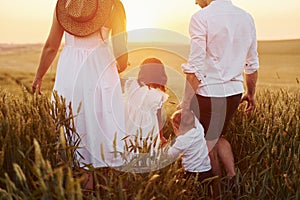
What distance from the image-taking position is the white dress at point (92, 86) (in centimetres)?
370

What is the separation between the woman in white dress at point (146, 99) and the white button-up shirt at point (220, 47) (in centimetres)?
68

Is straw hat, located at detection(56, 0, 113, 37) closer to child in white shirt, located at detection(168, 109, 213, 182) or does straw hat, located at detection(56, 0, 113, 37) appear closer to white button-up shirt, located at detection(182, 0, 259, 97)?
white button-up shirt, located at detection(182, 0, 259, 97)

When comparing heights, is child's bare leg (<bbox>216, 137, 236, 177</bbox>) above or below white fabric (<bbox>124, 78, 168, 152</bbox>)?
below

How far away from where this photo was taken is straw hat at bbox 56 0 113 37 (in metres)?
3.65

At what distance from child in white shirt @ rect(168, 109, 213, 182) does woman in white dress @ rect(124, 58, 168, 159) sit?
45 centimetres

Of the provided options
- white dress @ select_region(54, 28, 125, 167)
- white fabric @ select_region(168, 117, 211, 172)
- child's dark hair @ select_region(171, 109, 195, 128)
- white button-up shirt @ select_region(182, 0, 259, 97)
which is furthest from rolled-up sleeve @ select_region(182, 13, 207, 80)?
white dress @ select_region(54, 28, 125, 167)

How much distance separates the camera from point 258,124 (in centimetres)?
470

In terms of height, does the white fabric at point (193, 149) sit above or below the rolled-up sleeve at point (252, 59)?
below

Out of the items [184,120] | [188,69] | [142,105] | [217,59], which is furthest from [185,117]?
[142,105]

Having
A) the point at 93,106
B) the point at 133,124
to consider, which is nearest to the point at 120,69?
the point at 93,106

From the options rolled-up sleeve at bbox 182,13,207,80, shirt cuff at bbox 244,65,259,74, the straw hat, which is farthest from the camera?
shirt cuff at bbox 244,65,259,74

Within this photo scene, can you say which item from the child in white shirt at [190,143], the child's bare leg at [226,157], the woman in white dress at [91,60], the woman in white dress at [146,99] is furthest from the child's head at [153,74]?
the woman in white dress at [91,60]

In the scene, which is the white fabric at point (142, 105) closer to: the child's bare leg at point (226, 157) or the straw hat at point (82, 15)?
the child's bare leg at point (226, 157)

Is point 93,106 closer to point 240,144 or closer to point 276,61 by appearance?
point 240,144
